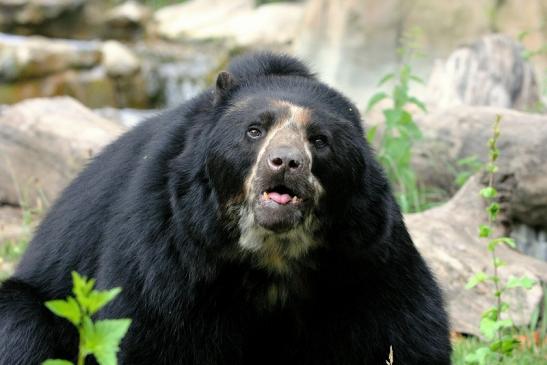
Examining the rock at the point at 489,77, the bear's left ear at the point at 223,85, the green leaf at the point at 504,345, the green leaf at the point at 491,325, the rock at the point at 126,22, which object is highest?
the rock at the point at 126,22

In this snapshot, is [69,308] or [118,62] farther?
[118,62]

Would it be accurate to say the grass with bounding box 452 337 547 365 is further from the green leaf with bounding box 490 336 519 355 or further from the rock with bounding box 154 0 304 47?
the rock with bounding box 154 0 304 47

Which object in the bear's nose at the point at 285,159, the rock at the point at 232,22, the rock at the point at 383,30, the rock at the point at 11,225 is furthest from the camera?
the rock at the point at 232,22

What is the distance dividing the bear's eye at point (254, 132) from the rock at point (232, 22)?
52.9ft

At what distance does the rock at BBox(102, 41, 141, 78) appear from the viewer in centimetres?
1891

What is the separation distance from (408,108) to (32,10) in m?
14.9

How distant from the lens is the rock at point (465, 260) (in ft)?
20.2

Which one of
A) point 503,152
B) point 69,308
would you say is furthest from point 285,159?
point 503,152

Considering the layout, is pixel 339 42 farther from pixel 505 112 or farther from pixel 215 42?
pixel 505 112

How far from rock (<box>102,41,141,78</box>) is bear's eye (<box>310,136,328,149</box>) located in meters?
15.3

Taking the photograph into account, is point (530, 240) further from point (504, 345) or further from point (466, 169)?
point (504, 345)

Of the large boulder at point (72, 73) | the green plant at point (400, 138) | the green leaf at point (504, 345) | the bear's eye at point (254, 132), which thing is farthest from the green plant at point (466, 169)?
the large boulder at point (72, 73)

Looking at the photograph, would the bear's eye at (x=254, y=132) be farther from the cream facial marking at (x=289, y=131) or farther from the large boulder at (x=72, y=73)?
the large boulder at (x=72, y=73)

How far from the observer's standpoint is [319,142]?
3992 mm
